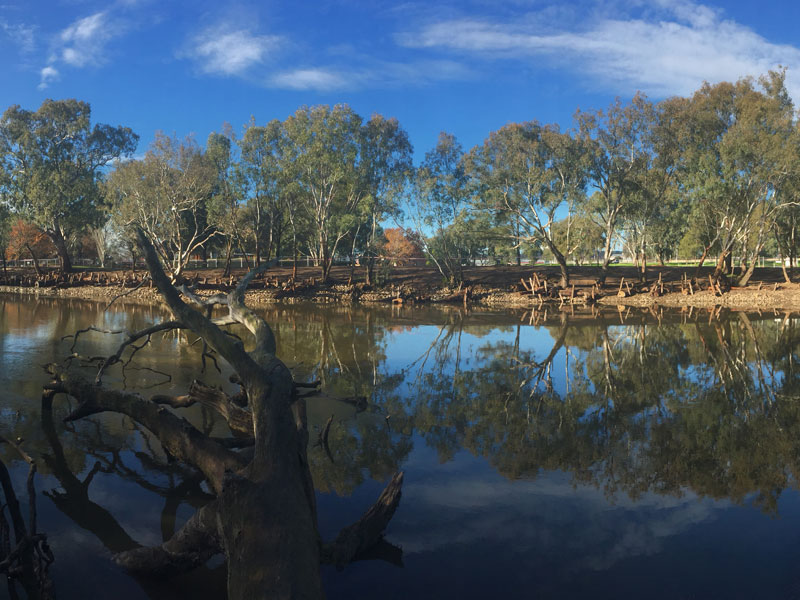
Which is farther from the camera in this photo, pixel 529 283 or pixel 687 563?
pixel 529 283

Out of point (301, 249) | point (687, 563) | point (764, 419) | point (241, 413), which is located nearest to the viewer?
point (687, 563)

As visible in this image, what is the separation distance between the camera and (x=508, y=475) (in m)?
8.09

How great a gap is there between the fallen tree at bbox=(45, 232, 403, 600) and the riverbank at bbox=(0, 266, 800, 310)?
3255 centimetres

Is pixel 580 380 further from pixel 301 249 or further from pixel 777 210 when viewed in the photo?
pixel 301 249

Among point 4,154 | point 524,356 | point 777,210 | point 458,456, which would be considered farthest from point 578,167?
point 4,154

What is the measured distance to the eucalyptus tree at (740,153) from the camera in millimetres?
34875

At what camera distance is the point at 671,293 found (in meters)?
40.5

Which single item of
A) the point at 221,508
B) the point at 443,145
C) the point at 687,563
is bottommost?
the point at 687,563

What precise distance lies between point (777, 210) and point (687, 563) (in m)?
41.7

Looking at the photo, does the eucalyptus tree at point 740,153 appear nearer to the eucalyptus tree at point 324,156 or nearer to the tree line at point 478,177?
the tree line at point 478,177

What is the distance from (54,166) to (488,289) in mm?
42835

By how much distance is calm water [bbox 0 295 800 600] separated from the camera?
5.61 metres

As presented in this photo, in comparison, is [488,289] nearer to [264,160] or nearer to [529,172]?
[529,172]

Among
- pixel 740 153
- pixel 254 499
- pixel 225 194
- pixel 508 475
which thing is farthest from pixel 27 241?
pixel 254 499
